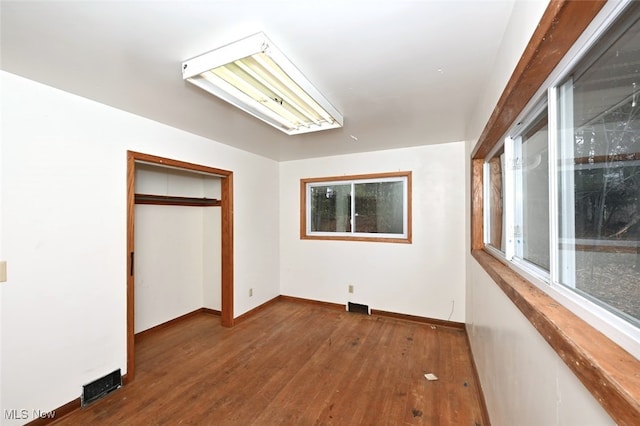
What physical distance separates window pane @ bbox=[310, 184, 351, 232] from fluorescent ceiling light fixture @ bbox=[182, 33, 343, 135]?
1.84 meters

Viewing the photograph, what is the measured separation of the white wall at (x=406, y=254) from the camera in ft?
10.3

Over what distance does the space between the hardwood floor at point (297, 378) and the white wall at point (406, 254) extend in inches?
14.9

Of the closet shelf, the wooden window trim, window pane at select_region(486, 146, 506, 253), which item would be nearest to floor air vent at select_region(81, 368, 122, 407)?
the closet shelf

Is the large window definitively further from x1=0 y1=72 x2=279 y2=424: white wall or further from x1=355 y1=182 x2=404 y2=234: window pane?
x1=0 y1=72 x2=279 y2=424: white wall

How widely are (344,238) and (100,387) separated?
291 centimetres

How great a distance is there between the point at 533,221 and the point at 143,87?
101 inches

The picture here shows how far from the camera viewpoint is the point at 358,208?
378 centimetres

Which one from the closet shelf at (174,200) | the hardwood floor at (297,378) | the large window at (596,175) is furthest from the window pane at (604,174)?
the closet shelf at (174,200)

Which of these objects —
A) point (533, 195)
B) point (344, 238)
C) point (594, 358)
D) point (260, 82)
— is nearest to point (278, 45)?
point (260, 82)

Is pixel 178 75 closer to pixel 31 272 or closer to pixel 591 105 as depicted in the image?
pixel 31 272

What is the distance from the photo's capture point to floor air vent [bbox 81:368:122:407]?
73.9 inches

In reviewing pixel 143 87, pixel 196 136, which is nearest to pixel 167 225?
pixel 196 136

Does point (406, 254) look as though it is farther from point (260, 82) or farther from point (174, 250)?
point (174, 250)

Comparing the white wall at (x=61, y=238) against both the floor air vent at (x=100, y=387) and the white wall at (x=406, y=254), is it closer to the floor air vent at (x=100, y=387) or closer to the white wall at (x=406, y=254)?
the floor air vent at (x=100, y=387)
